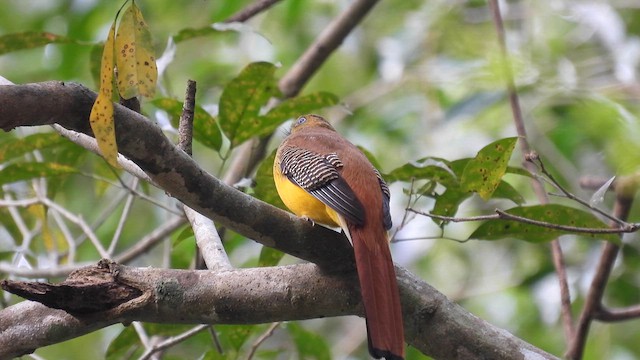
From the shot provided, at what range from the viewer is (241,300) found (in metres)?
2.54

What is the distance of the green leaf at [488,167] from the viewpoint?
9.71 feet

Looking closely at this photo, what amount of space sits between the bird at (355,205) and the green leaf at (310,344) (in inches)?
29.6

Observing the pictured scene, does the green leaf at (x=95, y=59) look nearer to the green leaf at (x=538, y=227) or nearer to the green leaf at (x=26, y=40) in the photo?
the green leaf at (x=26, y=40)

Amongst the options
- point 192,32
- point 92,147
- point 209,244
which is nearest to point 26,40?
point 192,32

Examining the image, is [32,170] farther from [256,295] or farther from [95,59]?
[256,295]

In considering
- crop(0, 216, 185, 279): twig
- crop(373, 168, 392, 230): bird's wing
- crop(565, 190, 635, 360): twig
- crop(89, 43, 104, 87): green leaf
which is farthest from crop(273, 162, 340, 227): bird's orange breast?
crop(565, 190, 635, 360): twig

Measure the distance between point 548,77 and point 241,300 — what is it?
2.53m

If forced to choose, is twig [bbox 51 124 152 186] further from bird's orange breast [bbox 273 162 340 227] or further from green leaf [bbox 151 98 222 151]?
green leaf [bbox 151 98 222 151]

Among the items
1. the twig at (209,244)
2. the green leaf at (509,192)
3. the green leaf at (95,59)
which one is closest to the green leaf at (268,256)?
the twig at (209,244)

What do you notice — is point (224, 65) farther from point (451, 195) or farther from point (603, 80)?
point (451, 195)

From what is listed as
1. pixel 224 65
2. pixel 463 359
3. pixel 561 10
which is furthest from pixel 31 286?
pixel 561 10

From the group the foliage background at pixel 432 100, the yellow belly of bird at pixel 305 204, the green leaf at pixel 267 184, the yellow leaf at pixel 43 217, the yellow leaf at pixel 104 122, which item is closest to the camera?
the yellow leaf at pixel 104 122

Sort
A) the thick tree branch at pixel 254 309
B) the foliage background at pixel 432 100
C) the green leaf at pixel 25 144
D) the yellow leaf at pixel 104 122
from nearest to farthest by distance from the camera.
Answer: the yellow leaf at pixel 104 122 < the thick tree branch at pixel 254 309 < the green leaf at pixel 25 144 < the foliage background at pixel 432 100

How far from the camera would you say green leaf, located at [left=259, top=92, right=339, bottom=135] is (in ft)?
11.9
